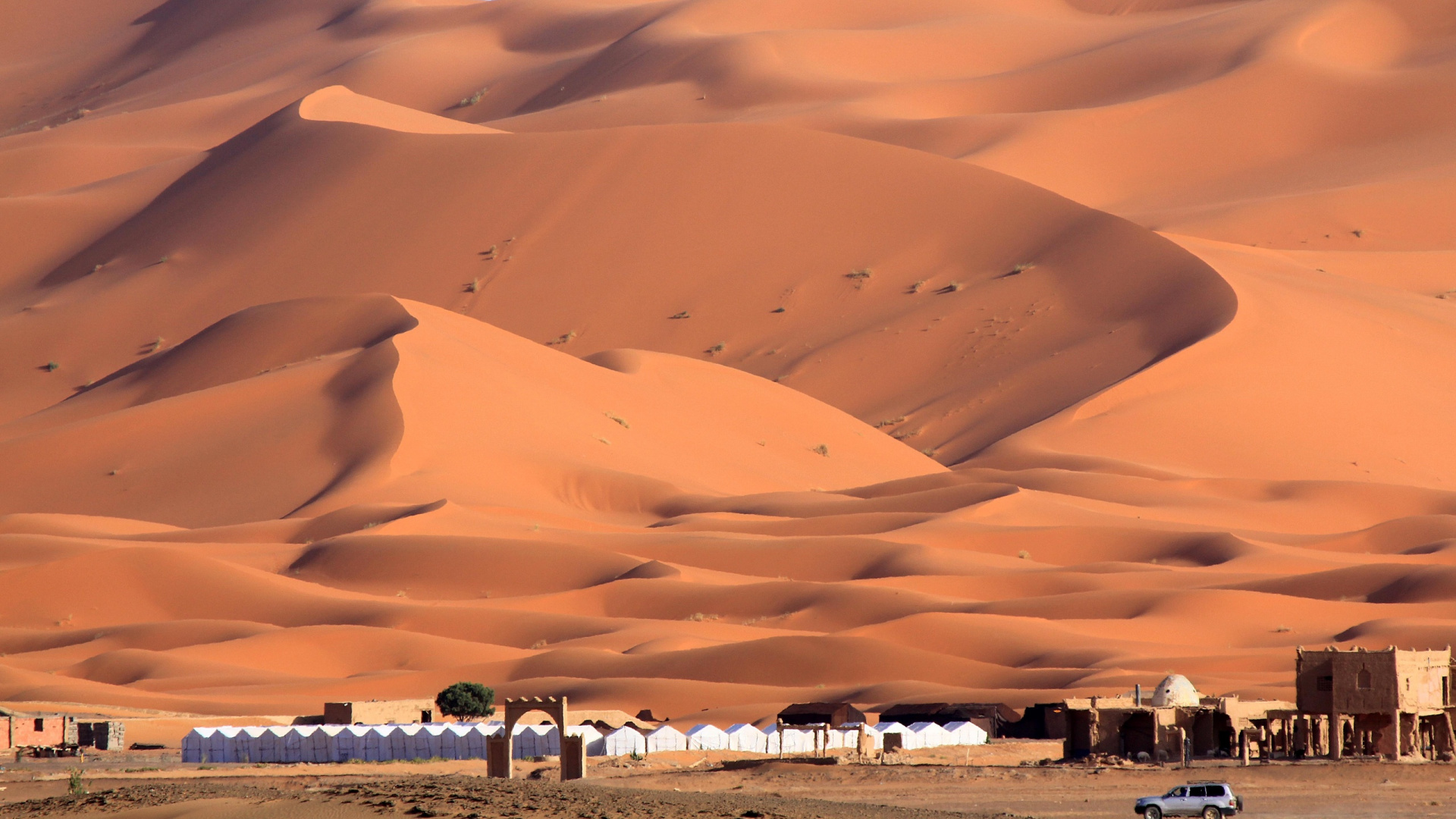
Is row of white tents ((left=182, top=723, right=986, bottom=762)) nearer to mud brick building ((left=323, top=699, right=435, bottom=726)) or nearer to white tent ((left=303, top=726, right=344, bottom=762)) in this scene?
white tent ((left=303, top=726, right=344, bottom=762))

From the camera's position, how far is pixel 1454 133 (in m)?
101

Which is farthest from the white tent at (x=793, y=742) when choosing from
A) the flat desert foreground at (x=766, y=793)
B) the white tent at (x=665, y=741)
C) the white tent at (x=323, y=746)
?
the white tent at (x=323, y=746)

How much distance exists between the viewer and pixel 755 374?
76.1m

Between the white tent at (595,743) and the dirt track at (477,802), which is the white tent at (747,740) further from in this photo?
the dirt track at (477,802)

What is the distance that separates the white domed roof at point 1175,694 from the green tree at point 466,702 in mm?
12775

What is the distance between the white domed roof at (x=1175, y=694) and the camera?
34281mm

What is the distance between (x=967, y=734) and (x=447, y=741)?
8.90 meters

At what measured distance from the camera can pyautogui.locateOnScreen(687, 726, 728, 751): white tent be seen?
3584 cm

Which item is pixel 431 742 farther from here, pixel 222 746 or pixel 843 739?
pixel 843 739

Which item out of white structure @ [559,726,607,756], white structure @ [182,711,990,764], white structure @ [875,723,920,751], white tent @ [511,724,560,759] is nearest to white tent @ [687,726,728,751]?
white structure @ [182,711,990,764]

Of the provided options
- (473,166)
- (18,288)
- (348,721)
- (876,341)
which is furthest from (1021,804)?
(18,288)

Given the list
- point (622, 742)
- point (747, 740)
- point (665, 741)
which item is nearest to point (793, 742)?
point (747, 740)

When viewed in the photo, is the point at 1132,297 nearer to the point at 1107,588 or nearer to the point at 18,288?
the point at 1107,588

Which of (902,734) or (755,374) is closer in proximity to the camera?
(902,734)
